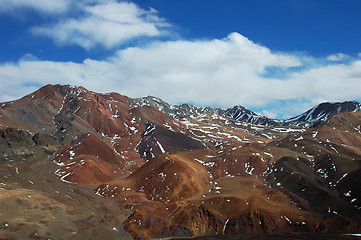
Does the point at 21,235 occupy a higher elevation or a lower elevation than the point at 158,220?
lower

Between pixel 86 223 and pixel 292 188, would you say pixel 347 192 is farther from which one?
pixel 86 223

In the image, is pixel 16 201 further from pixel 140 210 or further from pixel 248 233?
pixel 248 233

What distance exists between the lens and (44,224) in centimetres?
13462

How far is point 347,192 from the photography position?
190625mm

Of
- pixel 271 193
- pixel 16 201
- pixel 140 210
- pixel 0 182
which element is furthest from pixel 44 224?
pixel 271 193

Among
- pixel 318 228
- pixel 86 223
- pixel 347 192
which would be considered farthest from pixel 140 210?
pixel 347 192

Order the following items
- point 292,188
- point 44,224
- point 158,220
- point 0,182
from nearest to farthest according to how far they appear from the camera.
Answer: point 44,224 → point 158,220 → point 0,182 → point 292,188

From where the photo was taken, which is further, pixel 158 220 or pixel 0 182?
pixel 0 182

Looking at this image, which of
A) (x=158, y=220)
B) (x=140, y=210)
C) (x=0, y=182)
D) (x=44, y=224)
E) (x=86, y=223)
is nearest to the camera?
(x=44, y=224)

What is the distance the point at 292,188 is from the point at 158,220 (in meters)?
91.0

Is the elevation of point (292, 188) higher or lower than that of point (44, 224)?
higher

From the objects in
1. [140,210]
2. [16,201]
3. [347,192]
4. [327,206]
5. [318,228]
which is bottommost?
[16,201]

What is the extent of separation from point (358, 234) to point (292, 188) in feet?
168

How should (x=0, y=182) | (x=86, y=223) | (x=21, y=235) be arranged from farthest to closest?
(x=0, y=182) → (x=86, y=223) → (x=21, y=235)
